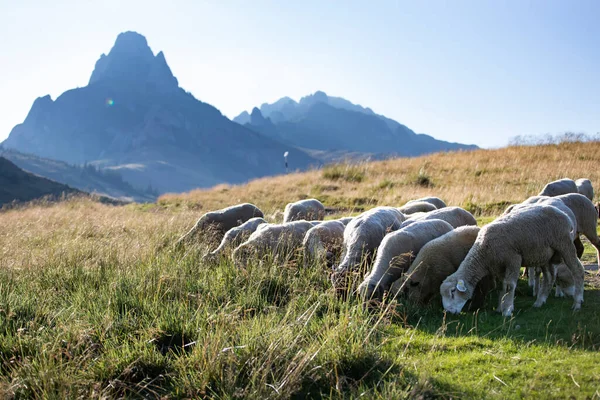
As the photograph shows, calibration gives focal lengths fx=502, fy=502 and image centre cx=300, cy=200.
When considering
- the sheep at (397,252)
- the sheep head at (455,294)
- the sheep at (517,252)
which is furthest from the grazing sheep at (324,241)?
the sheep at (517,252)

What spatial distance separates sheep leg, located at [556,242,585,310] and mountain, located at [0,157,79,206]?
266 ft

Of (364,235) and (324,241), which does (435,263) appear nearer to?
(364,235)

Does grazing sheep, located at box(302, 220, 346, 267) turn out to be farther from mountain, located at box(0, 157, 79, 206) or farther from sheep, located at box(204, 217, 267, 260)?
mountain, located at box(0, 157, 79, 206)

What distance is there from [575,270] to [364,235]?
9.84 ft

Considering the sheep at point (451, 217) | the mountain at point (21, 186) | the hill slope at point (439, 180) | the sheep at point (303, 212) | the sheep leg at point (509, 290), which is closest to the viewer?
the sheep leg at point (509, 290)

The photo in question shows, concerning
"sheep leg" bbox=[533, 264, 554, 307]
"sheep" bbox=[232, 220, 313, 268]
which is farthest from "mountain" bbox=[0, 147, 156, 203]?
"sheep leg" bbox=[533, 264, 554, 307]

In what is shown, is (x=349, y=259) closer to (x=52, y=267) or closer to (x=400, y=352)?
(x=400, y=352)

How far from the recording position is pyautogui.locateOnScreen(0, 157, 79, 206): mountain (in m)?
78.5

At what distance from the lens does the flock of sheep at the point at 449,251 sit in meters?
6.47

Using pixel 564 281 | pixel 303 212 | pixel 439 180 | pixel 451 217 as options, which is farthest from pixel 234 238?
pixel 439 180

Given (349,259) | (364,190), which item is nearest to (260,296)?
(349,259)

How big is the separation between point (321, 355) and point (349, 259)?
3124 millimetres

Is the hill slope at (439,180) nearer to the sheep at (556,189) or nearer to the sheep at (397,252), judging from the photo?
the sheep at (556,189)

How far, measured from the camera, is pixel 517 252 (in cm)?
655
